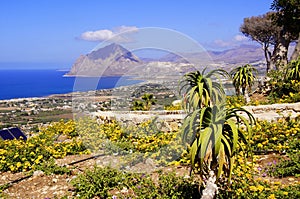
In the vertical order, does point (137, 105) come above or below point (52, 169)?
above

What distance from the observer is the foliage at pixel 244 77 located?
33.7ft

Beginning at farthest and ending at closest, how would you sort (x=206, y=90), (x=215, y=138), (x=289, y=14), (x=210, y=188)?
(x=289, y=14) → (x=206, y=90) → (x=210, y=188) → (x=215, y=138)

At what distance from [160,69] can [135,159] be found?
2.81 m

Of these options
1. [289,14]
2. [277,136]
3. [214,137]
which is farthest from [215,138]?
[289,14]

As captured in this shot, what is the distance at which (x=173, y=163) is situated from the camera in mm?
5625

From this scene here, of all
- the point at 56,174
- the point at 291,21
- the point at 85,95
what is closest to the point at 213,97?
the point at 56,174

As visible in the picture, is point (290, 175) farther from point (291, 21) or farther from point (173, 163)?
point (291, 21)

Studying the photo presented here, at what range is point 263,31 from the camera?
22719 mm


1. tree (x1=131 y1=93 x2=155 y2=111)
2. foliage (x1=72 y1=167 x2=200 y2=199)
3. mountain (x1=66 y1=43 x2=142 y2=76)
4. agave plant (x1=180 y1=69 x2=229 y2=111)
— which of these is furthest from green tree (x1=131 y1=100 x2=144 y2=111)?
agave plant (x1=180 y1=69 x2=229 y2=111)

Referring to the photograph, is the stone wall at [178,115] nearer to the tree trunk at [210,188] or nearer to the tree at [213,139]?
the tree at [213,139]

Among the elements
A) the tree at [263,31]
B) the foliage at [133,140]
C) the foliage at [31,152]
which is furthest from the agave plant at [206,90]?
the tree at [263,31]

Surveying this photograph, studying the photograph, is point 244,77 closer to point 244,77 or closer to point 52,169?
point 244,77

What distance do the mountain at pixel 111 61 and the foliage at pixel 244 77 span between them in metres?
4.18

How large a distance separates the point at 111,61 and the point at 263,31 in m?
18.0
